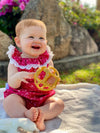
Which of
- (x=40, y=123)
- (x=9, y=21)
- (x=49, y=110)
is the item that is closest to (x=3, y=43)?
(x=9, y=21)

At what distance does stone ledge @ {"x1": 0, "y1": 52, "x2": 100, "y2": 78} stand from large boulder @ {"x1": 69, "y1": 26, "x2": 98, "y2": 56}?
0.20 m

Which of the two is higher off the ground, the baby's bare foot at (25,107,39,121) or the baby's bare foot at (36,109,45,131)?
the baby's bare foot at (25,107,39,121)

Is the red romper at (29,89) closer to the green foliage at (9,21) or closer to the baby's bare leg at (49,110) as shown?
the baby's bare leg at (49,110)

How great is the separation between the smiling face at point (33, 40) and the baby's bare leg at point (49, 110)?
21.6 inches

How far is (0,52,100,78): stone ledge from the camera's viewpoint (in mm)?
3449

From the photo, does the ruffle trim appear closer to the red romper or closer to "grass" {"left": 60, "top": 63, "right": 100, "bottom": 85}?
the red romper

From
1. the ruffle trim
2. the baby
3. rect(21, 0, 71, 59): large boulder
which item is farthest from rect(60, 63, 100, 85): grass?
the baby

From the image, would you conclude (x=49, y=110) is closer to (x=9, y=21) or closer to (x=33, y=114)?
(x=33, y=114)

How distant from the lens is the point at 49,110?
182 centimetres

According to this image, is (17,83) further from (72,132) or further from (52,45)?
(52,45)

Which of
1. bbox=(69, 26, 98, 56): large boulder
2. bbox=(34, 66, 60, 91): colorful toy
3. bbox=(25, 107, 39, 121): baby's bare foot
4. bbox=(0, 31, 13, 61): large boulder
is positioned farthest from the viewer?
bbox=(69, 26, 98, 56): large boulder

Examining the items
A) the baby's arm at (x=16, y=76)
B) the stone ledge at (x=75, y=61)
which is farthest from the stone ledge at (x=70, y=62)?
the baby's arm at (x=16, y=76)

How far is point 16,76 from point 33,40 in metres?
0.42

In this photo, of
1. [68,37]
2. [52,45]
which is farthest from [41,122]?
[68,37]
